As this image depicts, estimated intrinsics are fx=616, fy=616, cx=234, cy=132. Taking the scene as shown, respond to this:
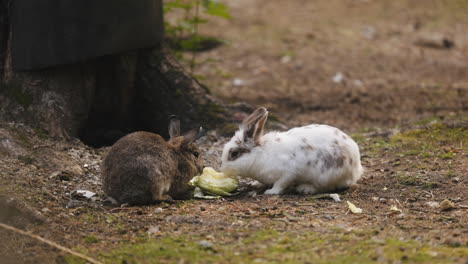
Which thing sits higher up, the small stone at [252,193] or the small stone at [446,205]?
the small stone at [446,205]

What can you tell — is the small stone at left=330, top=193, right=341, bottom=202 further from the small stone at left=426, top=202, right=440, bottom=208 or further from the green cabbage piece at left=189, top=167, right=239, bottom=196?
the green cabbage piece at left=189, top=167, right=239, bottom=196

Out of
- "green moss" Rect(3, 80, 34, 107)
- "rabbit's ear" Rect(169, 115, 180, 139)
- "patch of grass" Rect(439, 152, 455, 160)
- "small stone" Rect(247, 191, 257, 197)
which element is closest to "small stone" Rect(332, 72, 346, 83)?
"patch of grass" Rect(439, 152, 455, 160)

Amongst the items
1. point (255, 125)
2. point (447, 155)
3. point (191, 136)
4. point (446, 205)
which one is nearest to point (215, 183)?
point (191, 136)

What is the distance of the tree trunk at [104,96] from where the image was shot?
7.43 meters

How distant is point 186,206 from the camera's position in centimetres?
627

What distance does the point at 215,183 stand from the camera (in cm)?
693

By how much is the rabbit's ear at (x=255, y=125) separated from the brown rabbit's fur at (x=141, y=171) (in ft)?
2.98

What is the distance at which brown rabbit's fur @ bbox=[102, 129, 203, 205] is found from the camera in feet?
20.0

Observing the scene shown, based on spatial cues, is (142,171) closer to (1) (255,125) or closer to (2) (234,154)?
(2) (234,154)

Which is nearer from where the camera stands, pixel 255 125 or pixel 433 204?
pixel 433 204

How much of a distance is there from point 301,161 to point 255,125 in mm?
664

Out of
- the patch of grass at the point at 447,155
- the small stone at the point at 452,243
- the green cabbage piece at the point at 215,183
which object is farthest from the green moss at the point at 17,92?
the patch of grass at the point at 447,155

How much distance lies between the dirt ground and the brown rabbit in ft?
0.59

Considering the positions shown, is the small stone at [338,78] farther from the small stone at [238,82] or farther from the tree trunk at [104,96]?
the tree trunk at [104,96]
